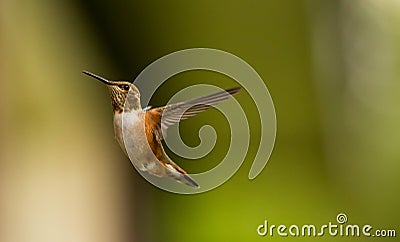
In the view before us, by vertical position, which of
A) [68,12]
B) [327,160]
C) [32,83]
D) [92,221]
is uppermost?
[68,12]

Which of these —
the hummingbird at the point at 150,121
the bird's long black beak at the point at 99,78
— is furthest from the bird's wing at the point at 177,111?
the bird's long black beak at the point at 99,78

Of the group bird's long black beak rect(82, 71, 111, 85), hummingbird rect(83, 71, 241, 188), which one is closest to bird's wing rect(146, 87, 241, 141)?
hummingbird rect(83, 71, 241, 188)

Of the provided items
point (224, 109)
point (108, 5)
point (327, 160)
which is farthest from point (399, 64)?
point (108, 5)

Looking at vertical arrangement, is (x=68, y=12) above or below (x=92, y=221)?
above

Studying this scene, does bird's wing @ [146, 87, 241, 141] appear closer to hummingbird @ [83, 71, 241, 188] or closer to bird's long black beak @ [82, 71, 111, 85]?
hummingbird @ [83, 71, 241, 188]

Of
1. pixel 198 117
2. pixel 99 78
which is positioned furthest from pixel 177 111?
pixel 99 78

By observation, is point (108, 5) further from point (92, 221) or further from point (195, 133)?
point (92, 221)

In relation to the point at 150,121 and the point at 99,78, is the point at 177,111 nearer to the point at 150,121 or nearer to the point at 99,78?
the point at 150,121
